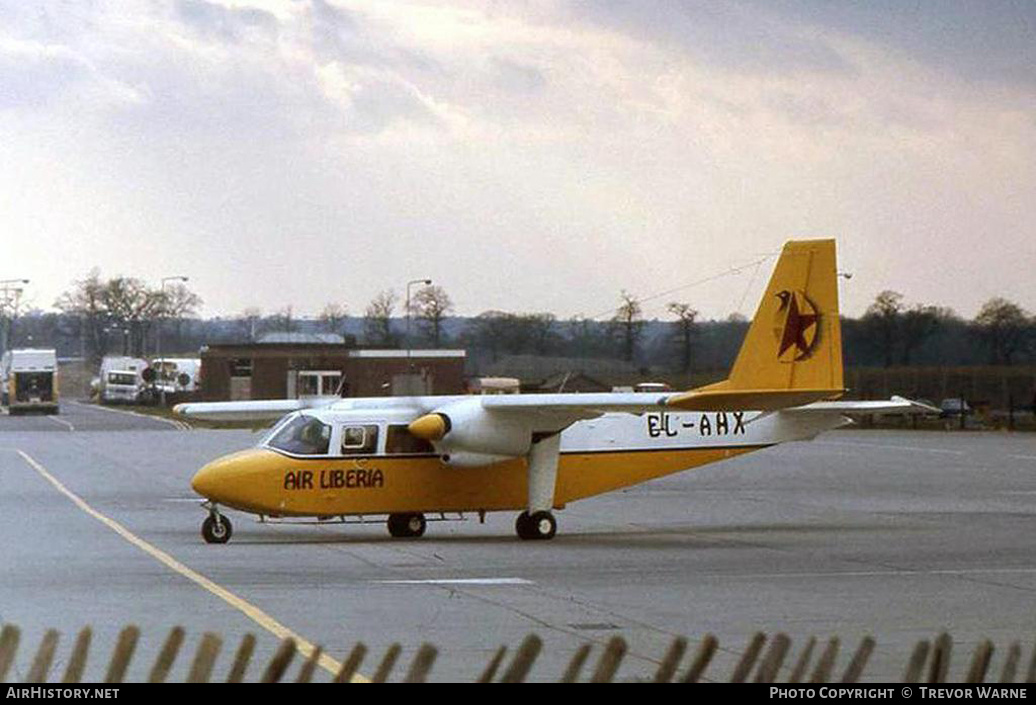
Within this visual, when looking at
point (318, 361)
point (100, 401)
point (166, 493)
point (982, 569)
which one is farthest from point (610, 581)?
point (100, 401)

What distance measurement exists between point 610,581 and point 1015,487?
21.4 m

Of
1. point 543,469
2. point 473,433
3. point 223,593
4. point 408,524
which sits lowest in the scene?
point 223,593

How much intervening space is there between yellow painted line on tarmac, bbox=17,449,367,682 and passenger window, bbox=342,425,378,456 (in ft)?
10.1

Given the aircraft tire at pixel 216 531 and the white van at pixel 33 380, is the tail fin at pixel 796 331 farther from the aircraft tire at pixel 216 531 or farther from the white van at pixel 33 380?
the white van at pixel 33 380

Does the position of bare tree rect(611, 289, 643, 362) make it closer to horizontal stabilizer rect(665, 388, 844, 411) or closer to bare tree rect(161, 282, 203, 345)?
horizontal stabilizer rect(665, 388, 844, 411)

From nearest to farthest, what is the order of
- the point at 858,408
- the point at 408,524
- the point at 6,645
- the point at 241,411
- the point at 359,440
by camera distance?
the point at 6,645 < the point at 359,440 < the point at 408,524 < the point at 858,408 < the point at 241,411

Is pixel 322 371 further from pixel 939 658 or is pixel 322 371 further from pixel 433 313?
pixel 939 658

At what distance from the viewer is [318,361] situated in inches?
2095

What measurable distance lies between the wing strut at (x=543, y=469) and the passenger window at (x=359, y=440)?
7.52 ft

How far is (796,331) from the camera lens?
26844mm

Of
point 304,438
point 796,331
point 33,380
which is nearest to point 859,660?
point 304,438

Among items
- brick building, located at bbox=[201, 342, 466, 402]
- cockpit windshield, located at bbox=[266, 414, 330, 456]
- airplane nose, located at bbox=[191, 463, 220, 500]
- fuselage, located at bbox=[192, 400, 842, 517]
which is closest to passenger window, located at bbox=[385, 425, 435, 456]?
fuselage, located at bbox=[192, 400, 842, 517]

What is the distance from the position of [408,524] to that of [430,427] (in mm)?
1703
